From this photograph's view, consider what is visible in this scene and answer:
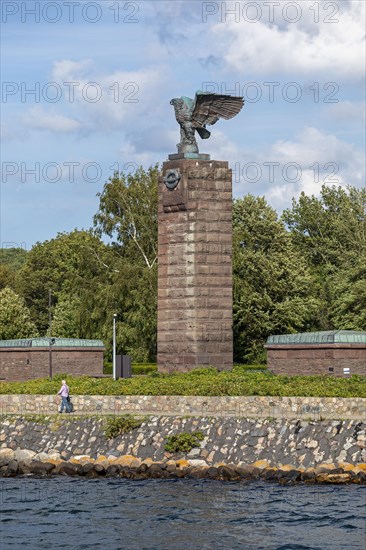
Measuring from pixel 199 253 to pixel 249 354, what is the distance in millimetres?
29772

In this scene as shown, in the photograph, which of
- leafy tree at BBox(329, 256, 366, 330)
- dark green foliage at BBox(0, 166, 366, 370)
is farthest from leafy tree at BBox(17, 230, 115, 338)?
leafy tree at BBox(329, 256, 366, 330)

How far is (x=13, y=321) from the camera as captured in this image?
3718 inches

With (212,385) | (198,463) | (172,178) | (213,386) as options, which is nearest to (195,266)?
(172,178)

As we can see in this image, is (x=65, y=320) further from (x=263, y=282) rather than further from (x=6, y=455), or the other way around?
(x=6, y=455)

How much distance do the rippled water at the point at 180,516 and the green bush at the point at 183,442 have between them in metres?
2.68

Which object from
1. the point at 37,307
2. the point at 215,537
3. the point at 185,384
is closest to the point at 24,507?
the point at 215,537

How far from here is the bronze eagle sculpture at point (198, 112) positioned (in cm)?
5060

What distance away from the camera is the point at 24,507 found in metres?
33.8

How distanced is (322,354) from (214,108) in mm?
11912

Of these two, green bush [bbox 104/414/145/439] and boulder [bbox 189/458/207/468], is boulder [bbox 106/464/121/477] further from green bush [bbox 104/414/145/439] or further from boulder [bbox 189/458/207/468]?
green bush [bbox 104/414/145/439]

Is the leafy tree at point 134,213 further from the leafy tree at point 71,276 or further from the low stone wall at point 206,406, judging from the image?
the low stone wall at point 206,406

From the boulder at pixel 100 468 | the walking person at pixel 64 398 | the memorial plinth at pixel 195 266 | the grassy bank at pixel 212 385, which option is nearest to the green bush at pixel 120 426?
the boulder at pixel 100 468

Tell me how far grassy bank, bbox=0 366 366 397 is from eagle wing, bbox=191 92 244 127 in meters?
10.6

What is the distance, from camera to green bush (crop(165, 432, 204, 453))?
131 ft
